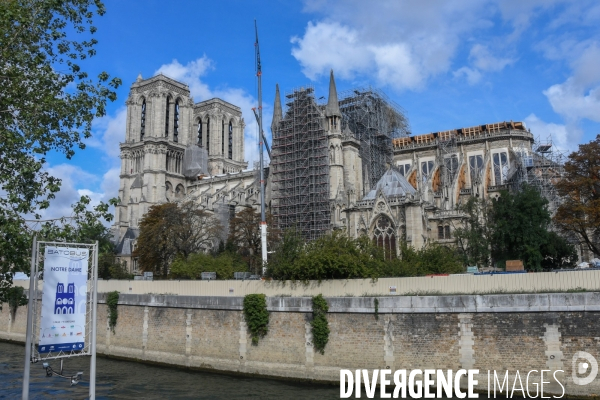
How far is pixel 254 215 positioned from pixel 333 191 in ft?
25.3

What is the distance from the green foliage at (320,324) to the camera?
21.6 metres

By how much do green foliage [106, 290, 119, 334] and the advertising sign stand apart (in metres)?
19.4

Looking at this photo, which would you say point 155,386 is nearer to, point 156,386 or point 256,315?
point 156,386

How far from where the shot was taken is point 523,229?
3428 cm

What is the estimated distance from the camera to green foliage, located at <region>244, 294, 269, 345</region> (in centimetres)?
2331

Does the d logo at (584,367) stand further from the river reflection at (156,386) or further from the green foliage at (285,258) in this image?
the green foliage at (285,258)

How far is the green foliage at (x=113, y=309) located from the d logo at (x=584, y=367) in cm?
2286

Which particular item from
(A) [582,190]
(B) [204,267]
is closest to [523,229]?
(A) [582,190]

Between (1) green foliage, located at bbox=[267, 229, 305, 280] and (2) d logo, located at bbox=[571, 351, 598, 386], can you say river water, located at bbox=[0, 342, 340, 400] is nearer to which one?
(1) green foliage, located at bbox=[267, 229, 305, 280]

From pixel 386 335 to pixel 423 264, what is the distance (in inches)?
364

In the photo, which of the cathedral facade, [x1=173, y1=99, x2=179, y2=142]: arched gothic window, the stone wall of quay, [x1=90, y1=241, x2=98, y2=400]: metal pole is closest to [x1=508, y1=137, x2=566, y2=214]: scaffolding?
the cathedral facade

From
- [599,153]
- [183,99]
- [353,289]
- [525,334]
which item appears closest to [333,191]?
[599,153]

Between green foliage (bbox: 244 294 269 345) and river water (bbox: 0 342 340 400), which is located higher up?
green foliage (bbox: 244 294 269 345)

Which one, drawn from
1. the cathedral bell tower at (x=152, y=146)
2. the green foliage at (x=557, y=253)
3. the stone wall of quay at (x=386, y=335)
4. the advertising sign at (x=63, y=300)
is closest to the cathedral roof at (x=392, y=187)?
the green foliage at (x=557, y=253)
